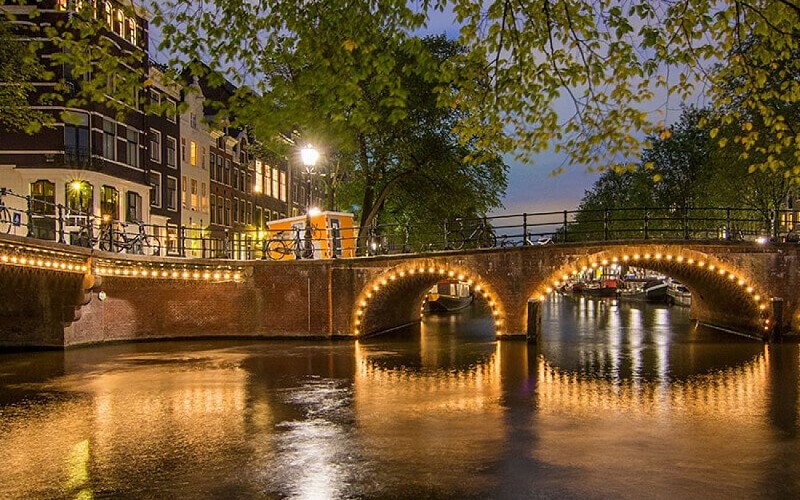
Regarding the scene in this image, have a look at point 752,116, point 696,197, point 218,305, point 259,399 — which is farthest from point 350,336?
point 696,197

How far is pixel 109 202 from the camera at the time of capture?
33781 millimetres

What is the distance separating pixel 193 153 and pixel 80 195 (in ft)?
37.6

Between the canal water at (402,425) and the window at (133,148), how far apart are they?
1557 cm

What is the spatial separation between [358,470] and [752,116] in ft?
97.0

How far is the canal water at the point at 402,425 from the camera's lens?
8336 millimetres

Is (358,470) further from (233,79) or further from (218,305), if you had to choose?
(218,305)

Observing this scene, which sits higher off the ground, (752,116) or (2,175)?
(752,116)

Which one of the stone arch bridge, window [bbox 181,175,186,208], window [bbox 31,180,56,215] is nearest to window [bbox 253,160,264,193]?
window [bbox 181,175,186,208]

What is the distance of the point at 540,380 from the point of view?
16.2 m

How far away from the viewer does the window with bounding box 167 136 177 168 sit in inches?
1553

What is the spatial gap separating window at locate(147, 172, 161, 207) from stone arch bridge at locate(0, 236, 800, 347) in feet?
42.9

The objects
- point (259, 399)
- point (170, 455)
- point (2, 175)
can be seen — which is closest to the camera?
point (170, 455)

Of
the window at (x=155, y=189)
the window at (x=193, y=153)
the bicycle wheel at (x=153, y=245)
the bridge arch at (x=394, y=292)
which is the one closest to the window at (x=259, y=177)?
the window at (x=193, y=153)

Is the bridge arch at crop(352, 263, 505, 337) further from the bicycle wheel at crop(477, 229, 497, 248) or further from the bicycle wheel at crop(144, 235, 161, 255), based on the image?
the bicycle wheel at crop(144, 235, 161, 255)
